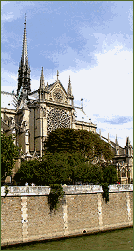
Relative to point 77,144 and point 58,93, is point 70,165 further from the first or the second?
point 58,93

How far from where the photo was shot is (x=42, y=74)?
53.1 m

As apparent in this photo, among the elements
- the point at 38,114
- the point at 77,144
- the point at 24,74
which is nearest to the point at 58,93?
the point at 38,114

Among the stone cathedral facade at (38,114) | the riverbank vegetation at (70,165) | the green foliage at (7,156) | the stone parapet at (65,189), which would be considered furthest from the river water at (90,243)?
the stone cathedral facade at (38,114)

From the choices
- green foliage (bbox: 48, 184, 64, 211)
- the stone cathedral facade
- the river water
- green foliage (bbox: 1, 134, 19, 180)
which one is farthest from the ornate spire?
the river water

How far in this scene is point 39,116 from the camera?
50750 mm

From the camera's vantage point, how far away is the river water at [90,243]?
2087 centimetres

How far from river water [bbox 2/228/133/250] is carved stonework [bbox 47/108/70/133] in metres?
28.9

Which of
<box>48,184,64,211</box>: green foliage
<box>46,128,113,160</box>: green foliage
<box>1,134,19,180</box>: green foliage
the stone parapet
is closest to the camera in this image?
the stone parapet

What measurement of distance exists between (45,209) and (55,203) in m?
1.03

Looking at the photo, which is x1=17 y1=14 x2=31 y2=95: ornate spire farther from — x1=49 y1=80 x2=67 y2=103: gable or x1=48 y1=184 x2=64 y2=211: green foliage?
x1=48 y1=184 x2=64 y2=211: green foliage

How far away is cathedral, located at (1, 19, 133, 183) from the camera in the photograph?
48969 millimetres

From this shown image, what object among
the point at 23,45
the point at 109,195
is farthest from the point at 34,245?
the point at 23,45

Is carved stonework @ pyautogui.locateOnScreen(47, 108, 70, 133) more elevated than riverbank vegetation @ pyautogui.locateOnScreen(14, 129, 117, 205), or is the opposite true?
carved stonework @ pyautogui.locateOnScreen(47, 108, 70, 133)

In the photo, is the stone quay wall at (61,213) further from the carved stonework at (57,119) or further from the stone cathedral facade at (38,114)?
the carved stonework at (57,119)
